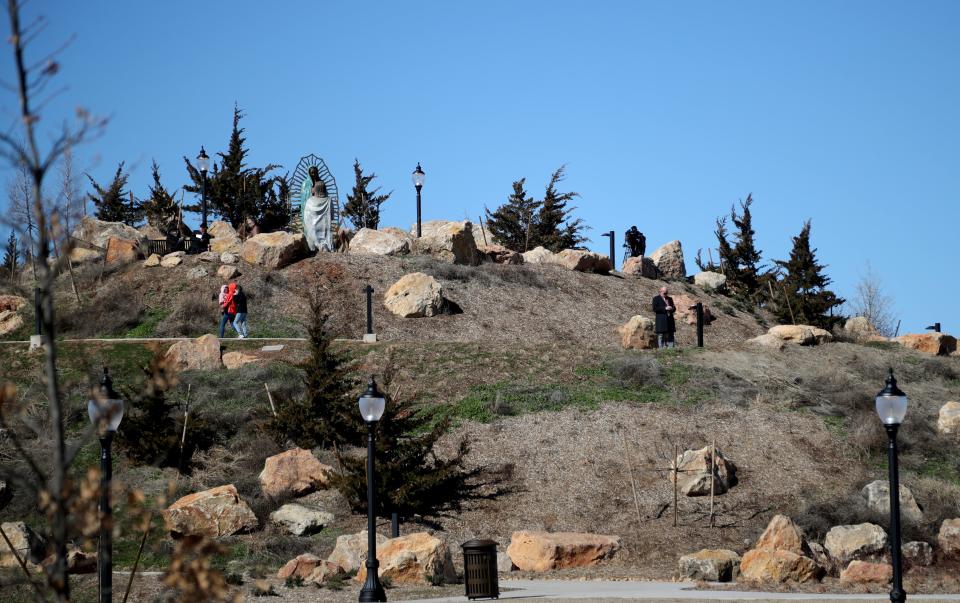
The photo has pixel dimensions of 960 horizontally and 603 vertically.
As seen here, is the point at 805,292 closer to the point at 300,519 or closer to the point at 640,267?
the point at 640,267

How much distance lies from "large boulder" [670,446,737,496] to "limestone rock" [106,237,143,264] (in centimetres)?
2434

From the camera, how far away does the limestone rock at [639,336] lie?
3262cm

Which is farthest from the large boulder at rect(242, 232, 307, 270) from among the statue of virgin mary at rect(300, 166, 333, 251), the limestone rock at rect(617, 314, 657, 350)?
the limestone rock at rect(617, 314, 657, 350)

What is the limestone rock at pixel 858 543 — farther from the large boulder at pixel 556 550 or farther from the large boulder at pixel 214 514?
the large boulder at pixel 214 514

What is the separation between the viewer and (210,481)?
899 inches

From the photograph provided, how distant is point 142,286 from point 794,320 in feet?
72.0

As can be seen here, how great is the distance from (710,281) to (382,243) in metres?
13.9

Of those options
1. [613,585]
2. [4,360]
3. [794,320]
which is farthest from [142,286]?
[613,585]

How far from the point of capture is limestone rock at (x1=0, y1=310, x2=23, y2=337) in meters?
34.7

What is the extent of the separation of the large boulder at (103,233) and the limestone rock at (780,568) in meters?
30.3

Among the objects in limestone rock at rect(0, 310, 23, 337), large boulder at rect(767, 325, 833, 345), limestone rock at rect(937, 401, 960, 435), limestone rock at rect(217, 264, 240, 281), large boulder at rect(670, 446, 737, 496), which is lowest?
large boulder at rect(670, 446, 737, 496)

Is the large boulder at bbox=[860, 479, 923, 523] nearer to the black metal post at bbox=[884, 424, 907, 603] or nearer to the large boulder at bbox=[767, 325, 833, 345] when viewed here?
the black metal post at bbox=[884, 424, 907, 603]

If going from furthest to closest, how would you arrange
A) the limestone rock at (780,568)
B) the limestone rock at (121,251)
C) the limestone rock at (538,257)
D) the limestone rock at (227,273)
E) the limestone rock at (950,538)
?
1. the limestone rock at (538,257)
2. the limestone rock at (121,251)
3. the limestone rock at (227,273)
4. the limestone rock at (950,538)
5. the limestone rock at (780,568)

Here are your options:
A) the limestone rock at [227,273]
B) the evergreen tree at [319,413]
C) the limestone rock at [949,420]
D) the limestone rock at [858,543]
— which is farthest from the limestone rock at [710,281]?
the limestone rock at [858,543]
